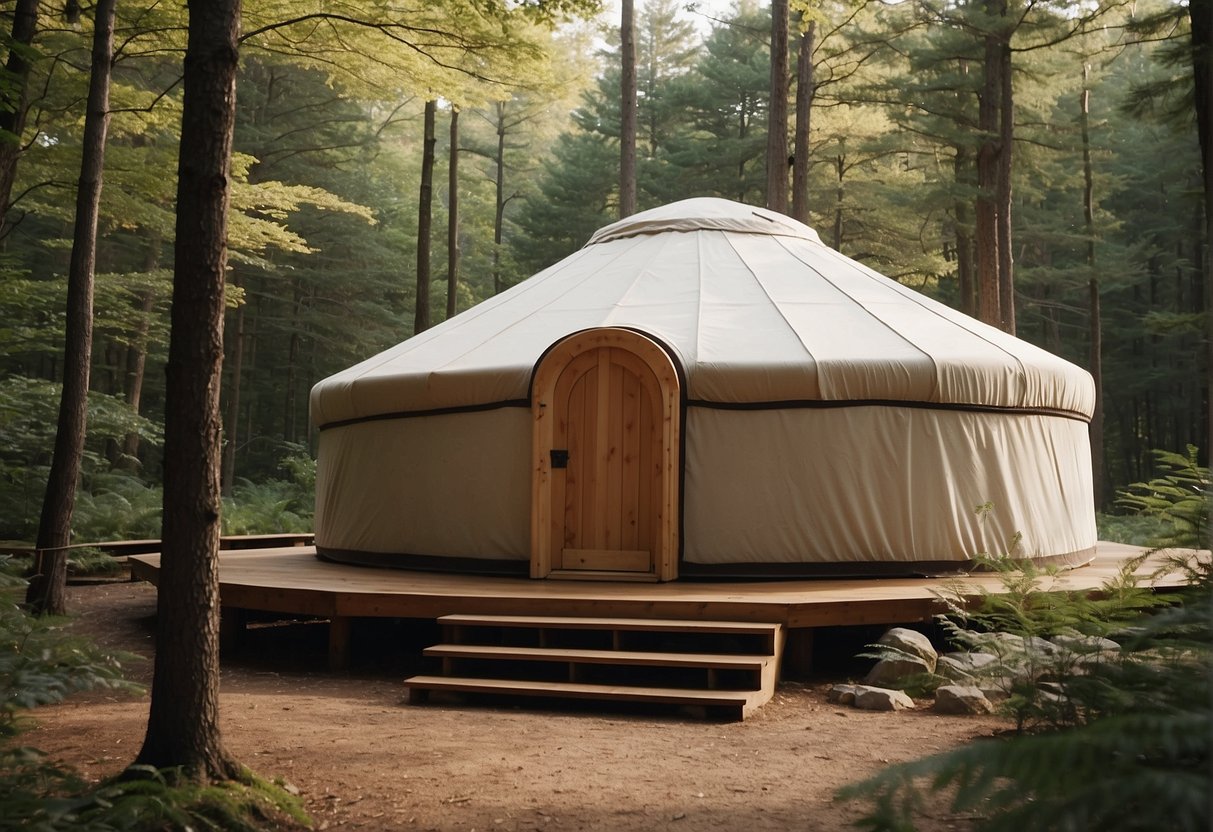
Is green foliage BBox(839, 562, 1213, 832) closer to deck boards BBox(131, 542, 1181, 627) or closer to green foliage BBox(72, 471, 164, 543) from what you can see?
deck boards BBox(131, 542, 1181, 627)

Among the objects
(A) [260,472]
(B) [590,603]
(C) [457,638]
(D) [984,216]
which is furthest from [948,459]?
(A) [260,472]

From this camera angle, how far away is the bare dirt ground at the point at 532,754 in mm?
2871

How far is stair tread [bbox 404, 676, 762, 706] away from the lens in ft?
13.8

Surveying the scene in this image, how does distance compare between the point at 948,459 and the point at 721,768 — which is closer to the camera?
the point at 721,768

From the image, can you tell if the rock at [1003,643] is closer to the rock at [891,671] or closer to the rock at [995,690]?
the rock at [995,690]

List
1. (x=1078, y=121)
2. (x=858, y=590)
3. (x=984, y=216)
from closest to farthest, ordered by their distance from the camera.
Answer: (x=858, y=590)
(x=984, y=216)
(x=1078, y=121)

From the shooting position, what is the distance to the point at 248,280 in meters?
17.0

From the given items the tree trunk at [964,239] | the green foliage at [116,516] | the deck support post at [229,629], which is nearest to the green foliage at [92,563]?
the green foliage at [116,516]

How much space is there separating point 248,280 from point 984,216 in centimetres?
1134

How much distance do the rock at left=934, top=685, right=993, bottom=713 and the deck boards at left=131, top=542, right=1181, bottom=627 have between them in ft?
1.48

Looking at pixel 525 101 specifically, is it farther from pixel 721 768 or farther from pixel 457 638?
pixel 721 768

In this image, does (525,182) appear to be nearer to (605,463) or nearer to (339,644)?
(605,463)

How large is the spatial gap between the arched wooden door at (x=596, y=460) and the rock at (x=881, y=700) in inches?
63.1

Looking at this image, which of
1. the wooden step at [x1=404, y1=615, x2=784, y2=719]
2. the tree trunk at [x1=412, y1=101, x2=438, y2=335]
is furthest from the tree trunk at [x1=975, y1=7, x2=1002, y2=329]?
the wooden step at [x1=404, y1=615, x2=784, y2=719]
